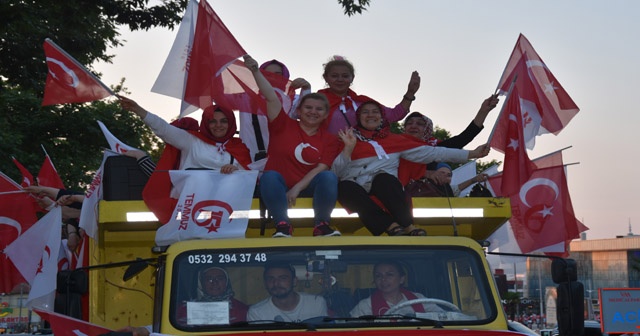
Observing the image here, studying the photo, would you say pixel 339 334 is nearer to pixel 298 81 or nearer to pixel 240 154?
pixel 240 154

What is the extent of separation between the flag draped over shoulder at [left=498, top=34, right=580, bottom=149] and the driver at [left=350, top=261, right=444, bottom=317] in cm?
471

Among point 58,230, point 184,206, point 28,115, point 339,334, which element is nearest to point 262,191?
point 184,206

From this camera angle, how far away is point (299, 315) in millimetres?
6625

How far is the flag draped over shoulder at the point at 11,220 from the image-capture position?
38.2 ft

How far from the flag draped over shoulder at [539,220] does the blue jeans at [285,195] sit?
10.7 feet

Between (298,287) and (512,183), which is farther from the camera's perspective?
(512,183)

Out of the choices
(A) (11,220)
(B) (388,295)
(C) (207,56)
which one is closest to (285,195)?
(B) (388,295)

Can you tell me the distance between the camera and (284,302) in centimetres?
680

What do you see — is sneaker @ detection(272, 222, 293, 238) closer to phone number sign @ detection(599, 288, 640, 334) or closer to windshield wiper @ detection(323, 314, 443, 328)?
windshield wiper @ detection(323, 314, 443, 328)

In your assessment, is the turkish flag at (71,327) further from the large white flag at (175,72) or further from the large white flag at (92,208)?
the large white flag at (175,72)

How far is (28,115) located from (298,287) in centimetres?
2361

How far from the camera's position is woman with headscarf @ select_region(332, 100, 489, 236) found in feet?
25.5

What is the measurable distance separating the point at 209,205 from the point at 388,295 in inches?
64.6

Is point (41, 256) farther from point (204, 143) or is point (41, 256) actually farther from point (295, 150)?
point (295, 150)
